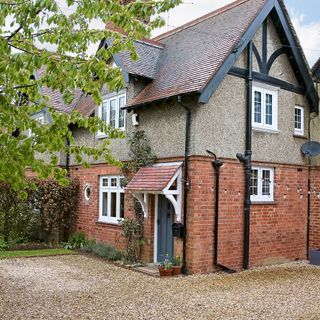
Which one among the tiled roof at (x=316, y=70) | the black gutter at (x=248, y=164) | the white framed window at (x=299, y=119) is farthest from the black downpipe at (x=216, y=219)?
the tiled roof at (x=316, y=70)

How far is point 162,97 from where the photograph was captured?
11773mm

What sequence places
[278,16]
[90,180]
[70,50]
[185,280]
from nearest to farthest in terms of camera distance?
[70,50]
[185,280]
[278,16]
[90,180]

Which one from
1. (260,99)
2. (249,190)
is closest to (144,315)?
(249,190)

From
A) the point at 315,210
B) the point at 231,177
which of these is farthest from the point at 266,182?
the point at 315,210

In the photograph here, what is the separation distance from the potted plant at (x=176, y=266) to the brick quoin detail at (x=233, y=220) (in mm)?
155

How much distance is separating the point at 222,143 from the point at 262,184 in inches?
85.1

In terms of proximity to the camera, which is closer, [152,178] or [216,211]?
[216,211]

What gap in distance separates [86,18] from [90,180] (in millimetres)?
10519

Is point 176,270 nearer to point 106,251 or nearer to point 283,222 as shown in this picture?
point 106,251

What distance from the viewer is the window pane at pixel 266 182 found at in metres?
13.1

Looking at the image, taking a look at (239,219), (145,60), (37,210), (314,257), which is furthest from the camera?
(37,210)

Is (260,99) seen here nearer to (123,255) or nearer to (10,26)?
(123,255)

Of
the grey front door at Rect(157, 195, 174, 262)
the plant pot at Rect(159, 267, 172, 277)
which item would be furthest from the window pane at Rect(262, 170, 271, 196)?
the plant pot at Rect(159, 267, 172, 277)

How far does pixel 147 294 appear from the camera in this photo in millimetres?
9234
